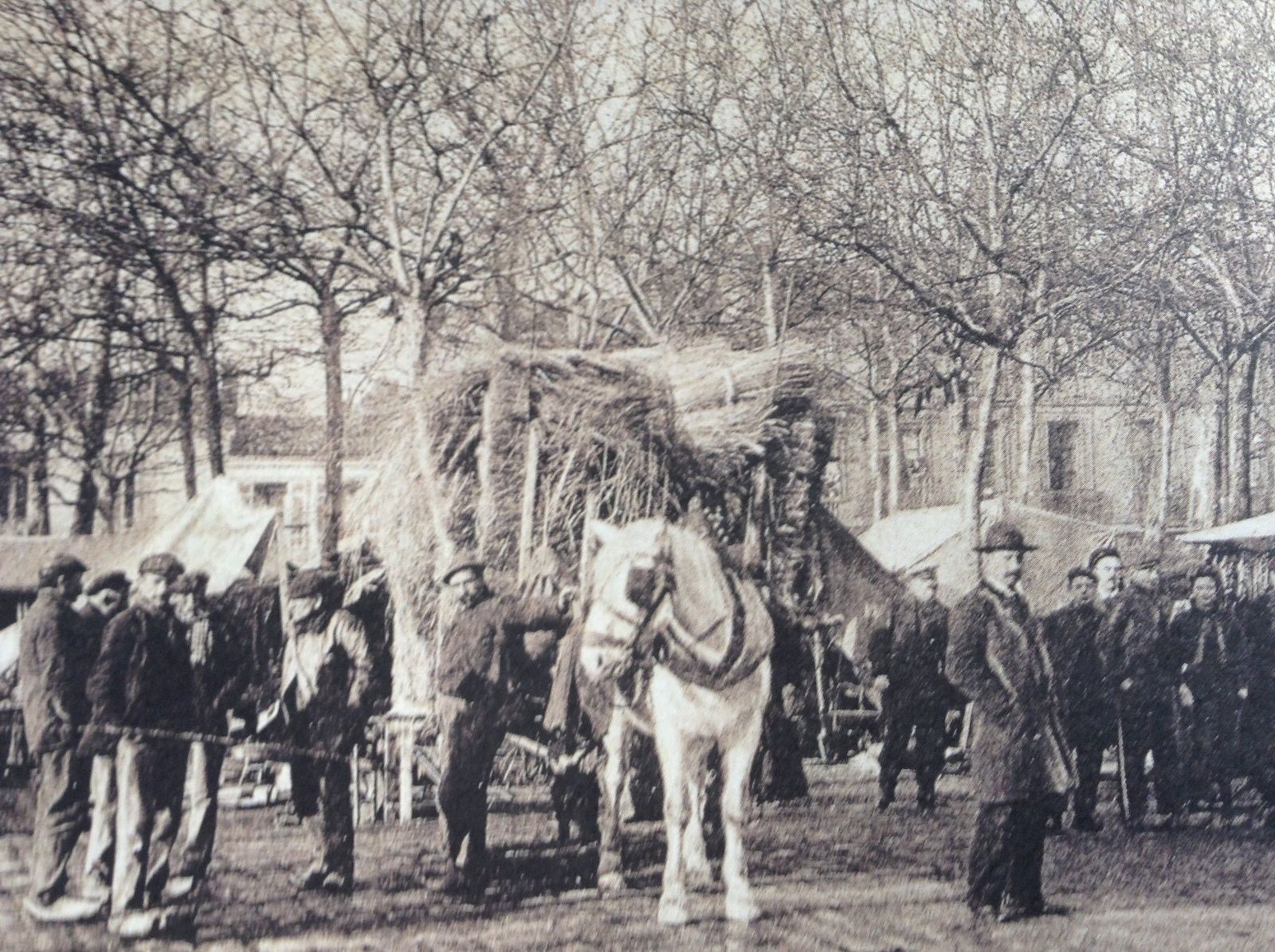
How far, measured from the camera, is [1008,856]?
468 centimetres

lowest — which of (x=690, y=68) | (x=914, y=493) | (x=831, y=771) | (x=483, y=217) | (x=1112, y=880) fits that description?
(x=1112, y=880)

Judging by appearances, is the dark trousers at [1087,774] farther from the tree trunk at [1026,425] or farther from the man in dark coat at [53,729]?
the man in dark coat at [53,729]

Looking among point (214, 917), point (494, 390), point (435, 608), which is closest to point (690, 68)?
point (494, 390)

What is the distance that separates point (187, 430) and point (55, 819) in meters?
1.36

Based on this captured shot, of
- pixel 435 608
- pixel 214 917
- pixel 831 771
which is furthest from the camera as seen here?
pixel 831 771

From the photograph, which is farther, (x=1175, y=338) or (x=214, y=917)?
(x=1175, y=338)

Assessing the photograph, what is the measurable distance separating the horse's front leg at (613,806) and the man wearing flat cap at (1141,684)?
2160 mm

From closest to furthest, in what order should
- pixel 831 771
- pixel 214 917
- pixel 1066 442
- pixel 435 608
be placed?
1. pixel 214 917
2. pixel 435 608
3. pixel 831 771
4. pixel 1066 442

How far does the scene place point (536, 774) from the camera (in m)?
4.37

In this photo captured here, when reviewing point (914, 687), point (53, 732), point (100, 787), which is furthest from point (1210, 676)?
point (53, 732)

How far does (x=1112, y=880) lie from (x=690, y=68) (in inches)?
147

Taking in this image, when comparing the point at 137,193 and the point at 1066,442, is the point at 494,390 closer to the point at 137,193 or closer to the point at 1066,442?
the point at 137,193

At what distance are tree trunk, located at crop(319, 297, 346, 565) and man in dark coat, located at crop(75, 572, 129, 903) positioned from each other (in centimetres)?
75

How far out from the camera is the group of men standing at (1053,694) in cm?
474
